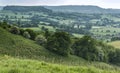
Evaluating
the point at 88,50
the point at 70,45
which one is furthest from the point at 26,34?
the point at 88,50

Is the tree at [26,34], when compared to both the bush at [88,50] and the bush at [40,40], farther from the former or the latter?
the bush at [88,50]

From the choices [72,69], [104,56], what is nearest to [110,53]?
[104,56]

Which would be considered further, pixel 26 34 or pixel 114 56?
pixel 114 56

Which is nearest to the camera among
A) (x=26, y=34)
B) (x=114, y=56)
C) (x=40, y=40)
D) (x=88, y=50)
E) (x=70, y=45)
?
(x=70, y=45)

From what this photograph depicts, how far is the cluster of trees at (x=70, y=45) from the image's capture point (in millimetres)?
99188

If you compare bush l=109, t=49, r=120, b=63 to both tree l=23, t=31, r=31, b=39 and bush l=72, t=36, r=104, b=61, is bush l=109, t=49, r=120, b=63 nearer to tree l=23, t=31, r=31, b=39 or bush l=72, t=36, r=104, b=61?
bush l=72, t=36, r=104, b=61

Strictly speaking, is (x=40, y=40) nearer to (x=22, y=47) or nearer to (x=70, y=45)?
(x=70, y=45)

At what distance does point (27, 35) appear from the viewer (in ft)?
355

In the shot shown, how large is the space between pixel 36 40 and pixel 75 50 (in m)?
15.7

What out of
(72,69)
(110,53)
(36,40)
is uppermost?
(72,69)

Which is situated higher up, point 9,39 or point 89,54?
point 9,39

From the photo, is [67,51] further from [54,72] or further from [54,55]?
[54,72]

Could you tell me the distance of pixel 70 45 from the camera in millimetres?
100688

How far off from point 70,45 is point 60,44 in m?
3.61
